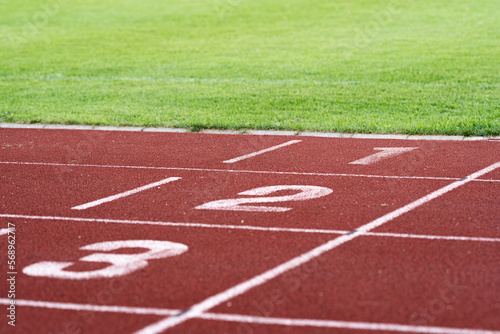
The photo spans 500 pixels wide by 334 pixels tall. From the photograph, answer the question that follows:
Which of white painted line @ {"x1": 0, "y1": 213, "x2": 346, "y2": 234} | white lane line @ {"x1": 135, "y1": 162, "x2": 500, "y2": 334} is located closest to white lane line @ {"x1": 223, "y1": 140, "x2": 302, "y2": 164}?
white painted line @ {"x1": 0, "y1": 213, "x2": 346, "y2": 234}

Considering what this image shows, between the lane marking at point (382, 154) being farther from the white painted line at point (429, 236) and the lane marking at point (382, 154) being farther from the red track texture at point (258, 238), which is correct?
the white painted line at point (429, 236)

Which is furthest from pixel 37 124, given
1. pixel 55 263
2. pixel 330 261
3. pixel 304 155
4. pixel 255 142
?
pixel 330 261

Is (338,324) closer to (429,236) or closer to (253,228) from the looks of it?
(429,236)

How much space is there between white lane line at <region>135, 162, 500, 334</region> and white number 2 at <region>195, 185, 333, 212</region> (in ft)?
3.24

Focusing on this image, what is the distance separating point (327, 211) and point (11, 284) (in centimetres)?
320

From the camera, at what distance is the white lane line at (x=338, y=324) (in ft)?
15.8

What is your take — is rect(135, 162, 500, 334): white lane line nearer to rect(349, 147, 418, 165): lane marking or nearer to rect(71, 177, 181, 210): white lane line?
rect(349, 147, 418, 165): lane marking

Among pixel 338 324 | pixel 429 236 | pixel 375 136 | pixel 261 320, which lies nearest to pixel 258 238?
pixel 429 236

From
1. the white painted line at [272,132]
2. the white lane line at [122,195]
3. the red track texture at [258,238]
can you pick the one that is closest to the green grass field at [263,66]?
the white painted line at [272,132]

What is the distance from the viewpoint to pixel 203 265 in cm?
605

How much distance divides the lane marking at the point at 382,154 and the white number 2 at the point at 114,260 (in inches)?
146

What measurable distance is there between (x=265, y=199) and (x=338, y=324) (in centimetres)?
312

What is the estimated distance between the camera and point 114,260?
6.23 meters

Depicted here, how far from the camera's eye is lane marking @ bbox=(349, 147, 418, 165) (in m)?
9.51
